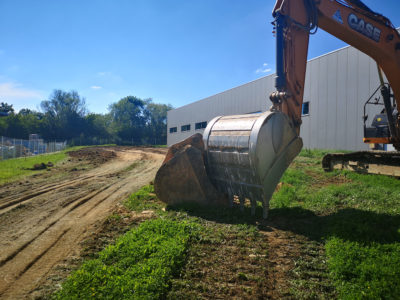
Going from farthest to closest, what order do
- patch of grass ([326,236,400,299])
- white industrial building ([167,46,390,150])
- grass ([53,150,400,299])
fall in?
white industrial building ([167,46,390,150])
grass ([53,150,400,299])
patch of grass ([326,236,400,299])

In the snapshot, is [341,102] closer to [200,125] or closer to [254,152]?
[254,152]

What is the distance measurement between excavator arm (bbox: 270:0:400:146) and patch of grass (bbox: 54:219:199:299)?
322cm

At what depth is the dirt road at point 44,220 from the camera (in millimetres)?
3327

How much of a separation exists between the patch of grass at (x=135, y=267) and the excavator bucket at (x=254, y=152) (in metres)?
1.32

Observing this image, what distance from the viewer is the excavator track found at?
7.17 metres

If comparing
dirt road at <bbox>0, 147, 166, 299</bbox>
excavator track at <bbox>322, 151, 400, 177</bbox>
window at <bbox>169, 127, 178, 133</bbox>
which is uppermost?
window at <bbox>169, 127, 178, 133</bbox>

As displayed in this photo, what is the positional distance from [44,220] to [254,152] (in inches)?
161

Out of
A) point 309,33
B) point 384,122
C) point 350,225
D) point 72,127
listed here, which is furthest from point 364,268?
point 72,127

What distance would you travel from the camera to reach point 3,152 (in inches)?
800

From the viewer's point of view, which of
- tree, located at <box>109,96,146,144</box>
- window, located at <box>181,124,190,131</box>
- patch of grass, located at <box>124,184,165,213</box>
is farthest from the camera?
tree, located at <box>109,96,146,144</box>

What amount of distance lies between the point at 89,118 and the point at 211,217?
64906 millimetres

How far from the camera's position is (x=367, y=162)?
792 centimetres

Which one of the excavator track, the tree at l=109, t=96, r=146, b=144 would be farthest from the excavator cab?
the tree at l=109, t=96, r=146, b=144

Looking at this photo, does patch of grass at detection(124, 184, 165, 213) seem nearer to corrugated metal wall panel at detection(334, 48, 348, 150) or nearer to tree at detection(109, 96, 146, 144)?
corrugated metal wall panel at detection(334, 48, 348, 150)
